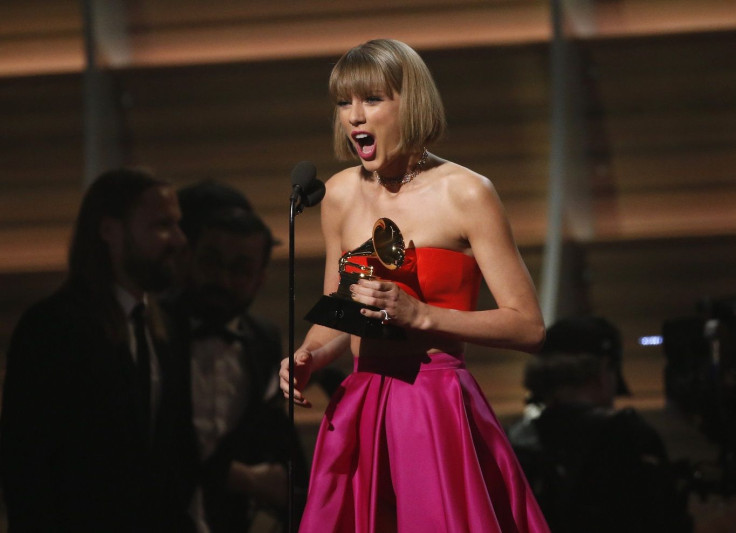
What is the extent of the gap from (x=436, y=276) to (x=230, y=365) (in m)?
2.04

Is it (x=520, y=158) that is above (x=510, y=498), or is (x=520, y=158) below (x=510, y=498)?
above

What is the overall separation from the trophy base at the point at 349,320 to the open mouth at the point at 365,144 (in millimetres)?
338

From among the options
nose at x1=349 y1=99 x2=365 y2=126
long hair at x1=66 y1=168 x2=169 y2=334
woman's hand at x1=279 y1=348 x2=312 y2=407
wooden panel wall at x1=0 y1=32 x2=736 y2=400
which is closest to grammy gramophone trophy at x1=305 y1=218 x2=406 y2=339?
woman's hand at x1=279 y1=348 x2=312 y2=407

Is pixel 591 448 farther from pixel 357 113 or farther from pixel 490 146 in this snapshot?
pixel 357 113

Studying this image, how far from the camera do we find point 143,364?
3820 millimetres

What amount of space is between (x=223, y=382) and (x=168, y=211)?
718mm

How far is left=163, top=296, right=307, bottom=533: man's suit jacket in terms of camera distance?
12.6 ft

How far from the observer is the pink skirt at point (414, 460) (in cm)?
201

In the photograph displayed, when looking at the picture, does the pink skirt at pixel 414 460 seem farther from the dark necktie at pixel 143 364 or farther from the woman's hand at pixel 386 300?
the dark necktie at pixel 143 364

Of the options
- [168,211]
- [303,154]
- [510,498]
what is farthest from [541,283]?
[510,498]

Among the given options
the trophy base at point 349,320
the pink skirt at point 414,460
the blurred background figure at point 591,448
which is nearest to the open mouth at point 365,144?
the trophy base at point 349,320

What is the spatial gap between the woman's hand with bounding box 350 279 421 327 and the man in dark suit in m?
2.03

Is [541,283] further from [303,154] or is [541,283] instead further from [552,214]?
[303,154]

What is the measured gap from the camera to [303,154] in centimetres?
438
